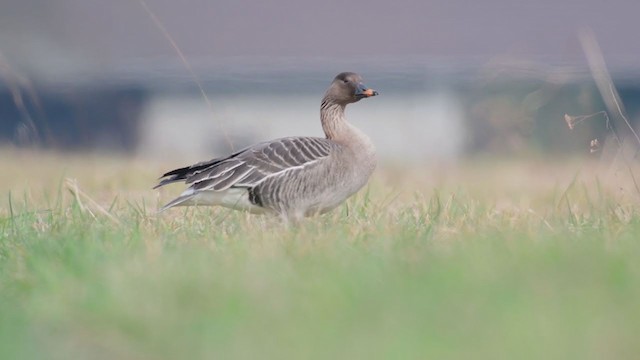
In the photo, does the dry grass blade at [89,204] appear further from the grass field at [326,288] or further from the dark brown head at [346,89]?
the dark brown head at [346,89]

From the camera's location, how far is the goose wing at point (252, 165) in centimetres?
625

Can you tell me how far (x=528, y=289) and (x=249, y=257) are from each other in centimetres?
115

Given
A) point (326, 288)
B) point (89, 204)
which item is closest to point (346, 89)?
point (89, 204)

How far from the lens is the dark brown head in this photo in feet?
22.9

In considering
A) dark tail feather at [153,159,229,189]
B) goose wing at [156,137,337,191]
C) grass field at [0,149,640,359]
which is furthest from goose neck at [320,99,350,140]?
grass field at [0,149,640,359]

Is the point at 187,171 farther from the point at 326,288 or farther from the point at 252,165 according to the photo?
the point at 326,288

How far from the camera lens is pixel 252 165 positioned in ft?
20.9

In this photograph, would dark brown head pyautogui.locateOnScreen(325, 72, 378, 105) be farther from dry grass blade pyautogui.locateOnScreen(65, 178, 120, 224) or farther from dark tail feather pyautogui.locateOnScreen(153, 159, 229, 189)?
dry grass blade pyautogui.locateOnScreen(65, 178, 120, 224)

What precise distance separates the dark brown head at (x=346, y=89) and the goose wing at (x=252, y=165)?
0.51 meters

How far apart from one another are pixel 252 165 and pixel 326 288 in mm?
2744

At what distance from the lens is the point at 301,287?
379 centimetres

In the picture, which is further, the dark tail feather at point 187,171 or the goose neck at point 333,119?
the goose neck at point 333,119

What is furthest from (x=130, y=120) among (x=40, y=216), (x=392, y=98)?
(x=40, y=216)

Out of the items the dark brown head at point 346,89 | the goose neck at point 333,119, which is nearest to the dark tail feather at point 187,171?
the goose neck at point 333,119
